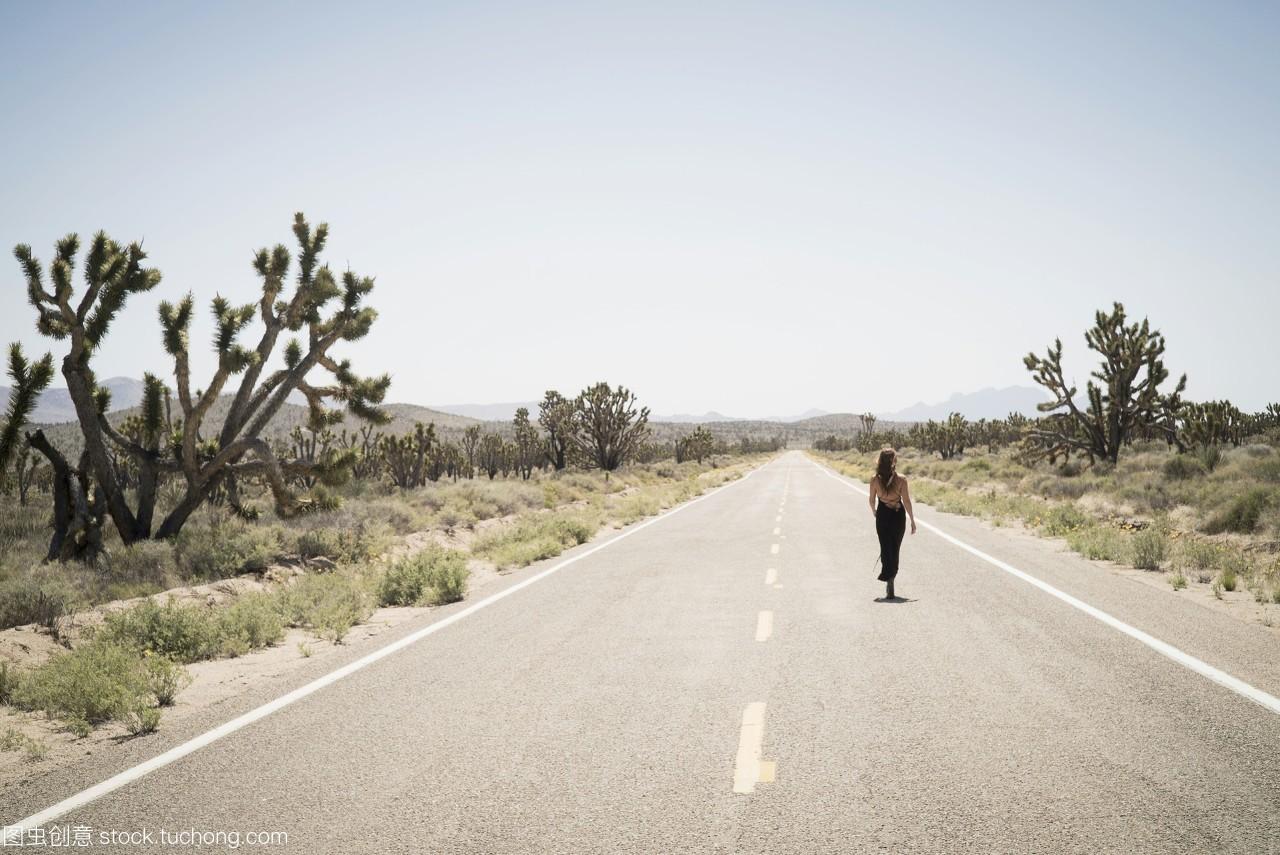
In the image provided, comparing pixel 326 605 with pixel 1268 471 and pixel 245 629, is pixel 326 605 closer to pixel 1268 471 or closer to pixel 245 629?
pixel 245 629

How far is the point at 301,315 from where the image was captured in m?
15.3

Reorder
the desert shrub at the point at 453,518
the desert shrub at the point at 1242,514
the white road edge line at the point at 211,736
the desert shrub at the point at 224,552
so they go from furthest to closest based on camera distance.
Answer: the desert shrub at the point at 453,518, the desert shrub at the point at 1242,514, the desert shrub at the point at 224,552, the white road edge line at the point at 211,736

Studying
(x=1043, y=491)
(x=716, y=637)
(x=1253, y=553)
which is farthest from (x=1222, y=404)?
(x=716, y=637)

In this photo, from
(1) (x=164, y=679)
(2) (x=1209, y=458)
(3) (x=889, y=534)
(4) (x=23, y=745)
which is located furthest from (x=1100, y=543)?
(2) (x=1209, y=458)

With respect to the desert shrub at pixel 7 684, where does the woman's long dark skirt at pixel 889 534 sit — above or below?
above

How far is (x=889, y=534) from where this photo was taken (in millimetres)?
9641

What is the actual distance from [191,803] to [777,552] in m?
10.9

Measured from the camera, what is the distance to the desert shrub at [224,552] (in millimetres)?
11164

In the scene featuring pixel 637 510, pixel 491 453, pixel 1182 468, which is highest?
pixel 1182 468

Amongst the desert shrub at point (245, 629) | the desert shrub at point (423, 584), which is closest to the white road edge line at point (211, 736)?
the desert shrub at point (423, 584)

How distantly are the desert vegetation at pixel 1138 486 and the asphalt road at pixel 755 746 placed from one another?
4493mm

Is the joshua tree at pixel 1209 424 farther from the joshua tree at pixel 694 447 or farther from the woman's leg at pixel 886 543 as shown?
the joshua tree at pixel 694 447

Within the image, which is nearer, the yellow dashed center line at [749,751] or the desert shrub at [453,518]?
the yellow dashed center line at [749,751]

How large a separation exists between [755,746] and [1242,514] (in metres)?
15.0
